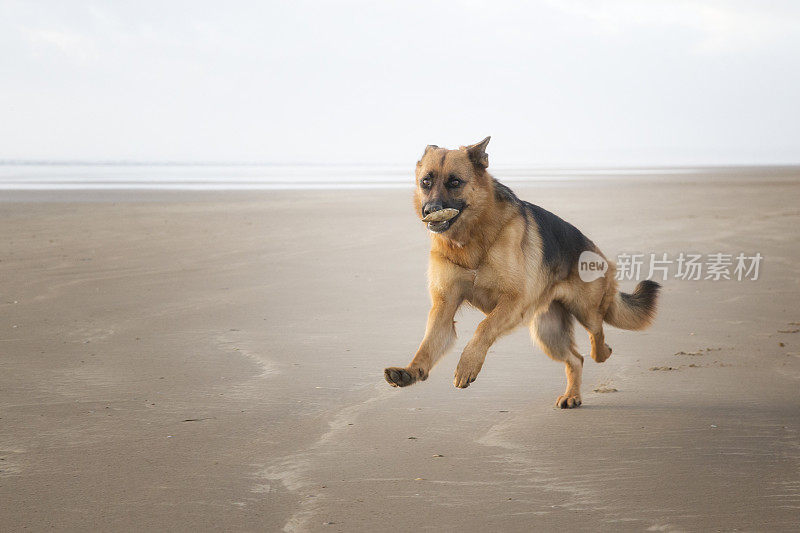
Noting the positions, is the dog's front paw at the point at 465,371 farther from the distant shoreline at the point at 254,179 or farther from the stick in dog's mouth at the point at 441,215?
the distant shoreline at the point at 254,179

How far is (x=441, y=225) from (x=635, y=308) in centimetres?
211

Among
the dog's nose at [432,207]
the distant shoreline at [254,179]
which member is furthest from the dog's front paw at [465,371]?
the distant shoreline at [254,179]

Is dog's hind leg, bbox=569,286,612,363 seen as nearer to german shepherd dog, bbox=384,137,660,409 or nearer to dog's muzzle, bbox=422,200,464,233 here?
german shepherd dog, bbox=384,137,660,409

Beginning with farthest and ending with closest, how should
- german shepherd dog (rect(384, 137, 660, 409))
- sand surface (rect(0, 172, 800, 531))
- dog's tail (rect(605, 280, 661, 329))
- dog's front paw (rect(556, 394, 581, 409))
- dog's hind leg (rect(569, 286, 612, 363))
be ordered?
dog's tail (rect(605, 280, 661, 329)) < dog's hind leg (rect(569, 286, 612, 363)) < dog's front paw (rect(556, 394, 581, 409)) < german shepherd dog (rect(384, 137, 660, 409)) < sand surface (rect(0, 172, 800, 531))

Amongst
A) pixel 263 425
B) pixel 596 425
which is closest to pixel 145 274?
pixel 263 425

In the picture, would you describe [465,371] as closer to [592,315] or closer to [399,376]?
[399,376]

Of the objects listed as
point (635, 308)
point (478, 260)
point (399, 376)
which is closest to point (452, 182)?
point (478, 260)

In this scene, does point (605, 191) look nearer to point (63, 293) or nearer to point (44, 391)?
point (63, 293)

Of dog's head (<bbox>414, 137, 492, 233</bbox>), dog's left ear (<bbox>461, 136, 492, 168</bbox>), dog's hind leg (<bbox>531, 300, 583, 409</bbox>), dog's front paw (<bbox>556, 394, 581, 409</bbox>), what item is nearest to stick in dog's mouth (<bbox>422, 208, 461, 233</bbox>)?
dog's head (<bbox>414, 137, 492, 233</bbox>)

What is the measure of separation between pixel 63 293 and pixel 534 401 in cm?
613

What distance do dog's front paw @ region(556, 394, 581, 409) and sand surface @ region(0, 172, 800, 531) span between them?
9cm

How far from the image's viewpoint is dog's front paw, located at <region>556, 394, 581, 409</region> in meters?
5.46

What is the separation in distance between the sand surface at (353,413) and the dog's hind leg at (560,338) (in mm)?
210

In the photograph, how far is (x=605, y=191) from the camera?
96.9ft
